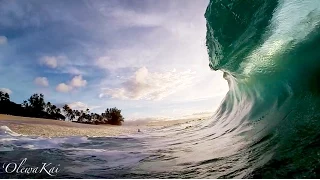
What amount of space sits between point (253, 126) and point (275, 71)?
1.69 meters

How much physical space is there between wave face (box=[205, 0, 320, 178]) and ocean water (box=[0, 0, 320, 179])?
0.02 metres

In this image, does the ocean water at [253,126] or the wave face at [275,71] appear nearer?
the ocean water at [253,126]

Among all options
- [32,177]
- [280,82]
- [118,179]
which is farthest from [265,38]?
[32,177]

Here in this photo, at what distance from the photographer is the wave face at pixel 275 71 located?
10.1 ft

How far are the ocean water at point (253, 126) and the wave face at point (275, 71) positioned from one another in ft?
0.05

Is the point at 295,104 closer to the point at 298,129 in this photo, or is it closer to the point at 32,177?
the point at 298,129

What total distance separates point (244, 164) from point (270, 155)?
1.32ft

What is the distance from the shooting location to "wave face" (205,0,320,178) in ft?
10.1

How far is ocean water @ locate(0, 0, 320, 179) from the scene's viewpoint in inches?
114

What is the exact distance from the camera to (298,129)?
12.8 ft

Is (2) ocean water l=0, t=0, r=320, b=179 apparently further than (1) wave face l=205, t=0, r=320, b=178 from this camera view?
No

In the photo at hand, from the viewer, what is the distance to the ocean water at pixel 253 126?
9.53ft

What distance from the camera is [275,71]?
6.51m

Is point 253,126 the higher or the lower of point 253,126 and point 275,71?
the lower
